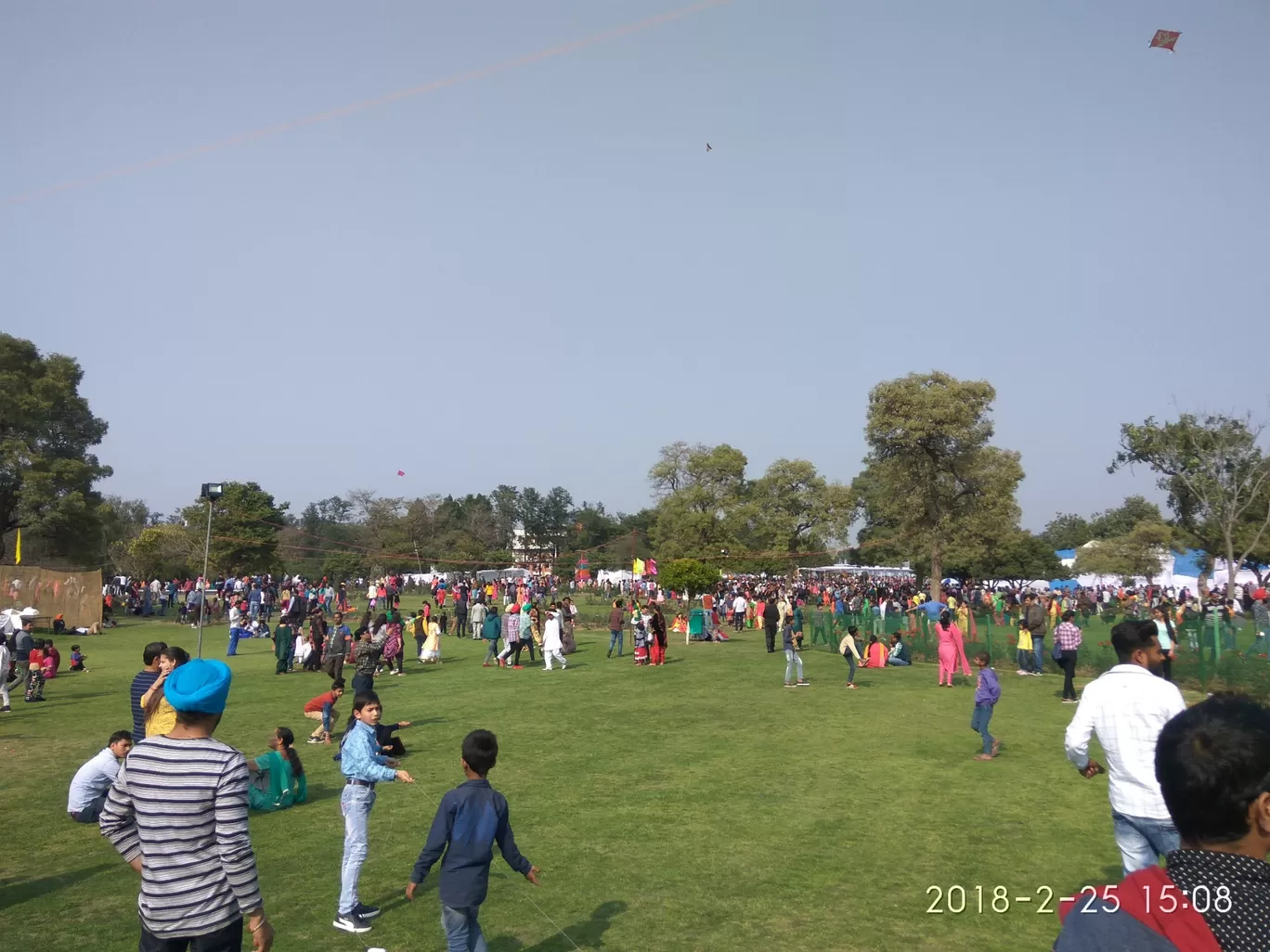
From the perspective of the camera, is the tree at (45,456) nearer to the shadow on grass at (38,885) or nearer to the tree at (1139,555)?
the shadow on grass at (38,885)

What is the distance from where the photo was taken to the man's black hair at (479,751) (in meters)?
4.85

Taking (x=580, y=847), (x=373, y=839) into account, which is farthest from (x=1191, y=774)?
(x=373, y=839)

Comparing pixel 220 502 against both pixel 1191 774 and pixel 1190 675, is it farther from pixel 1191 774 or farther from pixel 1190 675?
pixel 1191 774

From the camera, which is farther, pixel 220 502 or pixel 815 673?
pixel 220 502

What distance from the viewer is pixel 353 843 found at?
639cm

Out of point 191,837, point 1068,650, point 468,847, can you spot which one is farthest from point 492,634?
point 191,837

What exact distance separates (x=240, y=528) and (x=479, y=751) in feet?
161

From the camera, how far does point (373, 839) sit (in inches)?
340

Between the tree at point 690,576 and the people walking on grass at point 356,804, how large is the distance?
37.0 m

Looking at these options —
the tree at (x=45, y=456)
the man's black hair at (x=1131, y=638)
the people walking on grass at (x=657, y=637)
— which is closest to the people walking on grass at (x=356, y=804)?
the man's black hair at (x=1131, y=638)

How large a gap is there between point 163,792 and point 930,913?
5.54m

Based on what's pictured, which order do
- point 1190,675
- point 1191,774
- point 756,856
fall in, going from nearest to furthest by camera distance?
point 1191,774 < point 756,856 < point 1190,675

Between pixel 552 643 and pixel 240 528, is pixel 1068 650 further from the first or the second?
pixel 240 528

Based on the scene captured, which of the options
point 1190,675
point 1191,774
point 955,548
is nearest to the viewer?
point 1191,774
